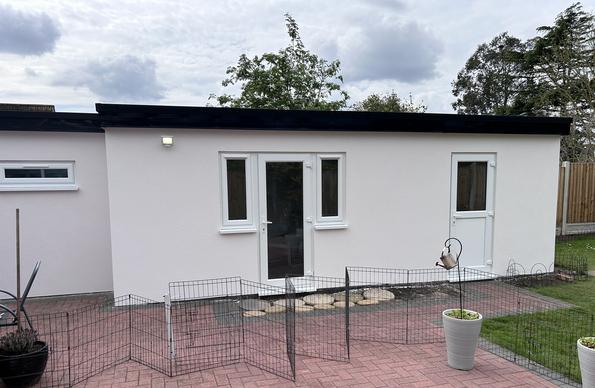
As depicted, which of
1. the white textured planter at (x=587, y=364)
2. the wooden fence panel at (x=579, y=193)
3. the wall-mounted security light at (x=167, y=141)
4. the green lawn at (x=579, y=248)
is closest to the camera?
the white textured planter at (x=587, y=364)

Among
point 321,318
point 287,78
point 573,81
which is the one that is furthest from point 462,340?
point 573,81

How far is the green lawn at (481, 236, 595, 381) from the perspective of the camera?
12.7 ft

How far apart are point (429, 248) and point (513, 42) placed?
28156 mm

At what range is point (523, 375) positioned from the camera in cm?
356

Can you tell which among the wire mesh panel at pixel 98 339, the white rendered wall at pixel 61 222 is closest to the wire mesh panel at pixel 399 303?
the wire mesh panel at pixel 98 339

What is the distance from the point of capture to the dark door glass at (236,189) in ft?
Result: 18.9

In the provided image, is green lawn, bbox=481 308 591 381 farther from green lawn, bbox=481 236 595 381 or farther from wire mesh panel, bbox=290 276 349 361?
wire mesh panel, bbox=290 276 349 361

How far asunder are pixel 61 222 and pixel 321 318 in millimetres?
4095

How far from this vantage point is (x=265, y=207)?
→ 19.2 feet

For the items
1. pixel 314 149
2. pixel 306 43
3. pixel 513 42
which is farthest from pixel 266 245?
pixel 513 42

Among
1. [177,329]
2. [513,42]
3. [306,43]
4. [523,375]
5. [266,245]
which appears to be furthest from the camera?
[513,42]

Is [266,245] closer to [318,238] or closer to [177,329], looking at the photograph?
[318,238]

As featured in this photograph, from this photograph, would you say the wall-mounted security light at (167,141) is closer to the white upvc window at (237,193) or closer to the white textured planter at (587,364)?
the white upvc window at (237,193)

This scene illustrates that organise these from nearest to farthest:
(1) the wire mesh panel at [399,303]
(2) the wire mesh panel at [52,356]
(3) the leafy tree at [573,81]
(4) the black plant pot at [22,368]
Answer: (4) the black plant pot at [22,368] → (2) the wire mesh panel at [52,356] → (1) the wire mesh panel at [399,303] → (3) the leafy tree at [573,81]
